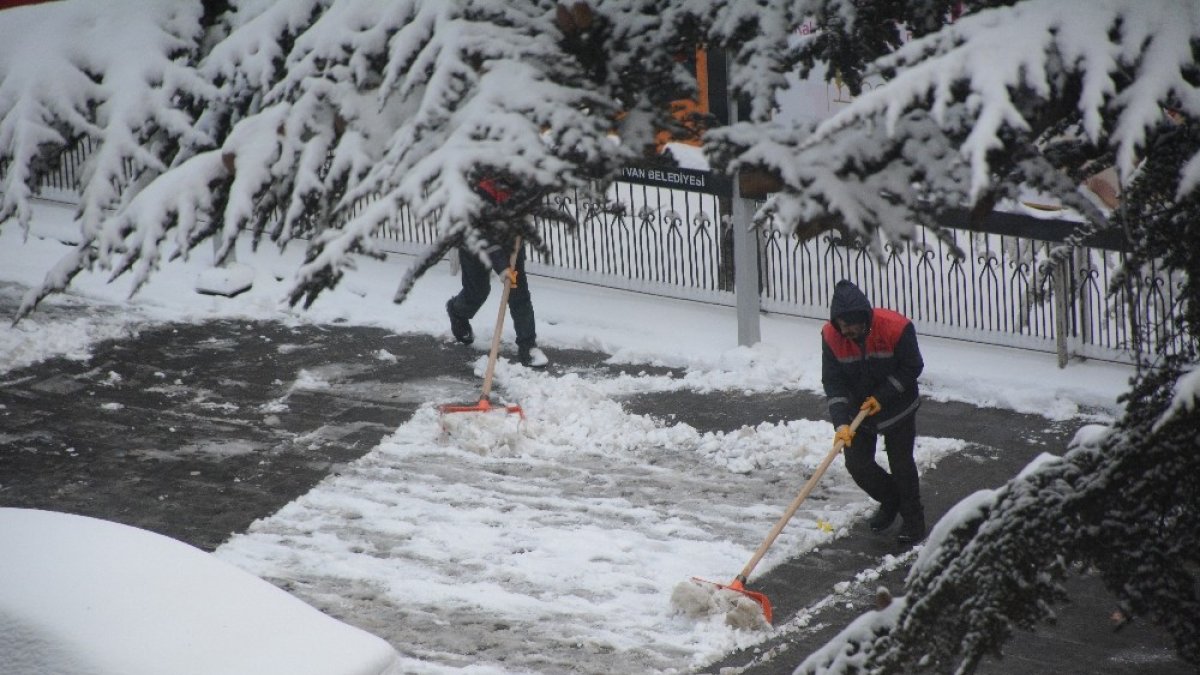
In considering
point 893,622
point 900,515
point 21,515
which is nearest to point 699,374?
point 900,515

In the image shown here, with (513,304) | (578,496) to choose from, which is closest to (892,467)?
(578,496)

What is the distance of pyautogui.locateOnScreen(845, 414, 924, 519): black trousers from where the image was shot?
782cm

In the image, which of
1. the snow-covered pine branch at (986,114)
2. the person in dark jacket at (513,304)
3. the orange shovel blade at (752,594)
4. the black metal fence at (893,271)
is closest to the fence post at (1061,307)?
the black metal fence at (893,271)

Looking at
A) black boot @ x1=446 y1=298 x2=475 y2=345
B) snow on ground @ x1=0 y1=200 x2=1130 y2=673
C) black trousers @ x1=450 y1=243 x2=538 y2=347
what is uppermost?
black trousers @ x1=450 y1=243 x2=538 y2=347

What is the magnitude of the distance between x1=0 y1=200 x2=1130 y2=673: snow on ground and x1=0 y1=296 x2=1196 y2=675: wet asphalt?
9.1 inches

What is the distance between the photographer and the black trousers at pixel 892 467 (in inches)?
308

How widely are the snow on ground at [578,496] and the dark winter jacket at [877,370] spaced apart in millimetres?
749

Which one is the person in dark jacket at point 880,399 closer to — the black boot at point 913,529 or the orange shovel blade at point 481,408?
the black boot at point 913,529

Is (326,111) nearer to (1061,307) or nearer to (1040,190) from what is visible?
(1040,190)

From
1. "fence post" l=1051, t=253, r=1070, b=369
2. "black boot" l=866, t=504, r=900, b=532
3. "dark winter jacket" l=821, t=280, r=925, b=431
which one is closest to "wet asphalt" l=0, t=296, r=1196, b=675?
"black boot" l=866, t=504, r=900, b=532

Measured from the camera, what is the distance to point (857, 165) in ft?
10.8

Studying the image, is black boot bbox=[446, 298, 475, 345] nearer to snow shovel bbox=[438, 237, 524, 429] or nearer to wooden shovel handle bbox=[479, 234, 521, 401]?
snow shovel bbox=[438, 237, 524, 429]

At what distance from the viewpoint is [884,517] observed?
26.2 ft

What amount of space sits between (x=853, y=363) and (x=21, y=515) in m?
4.26
